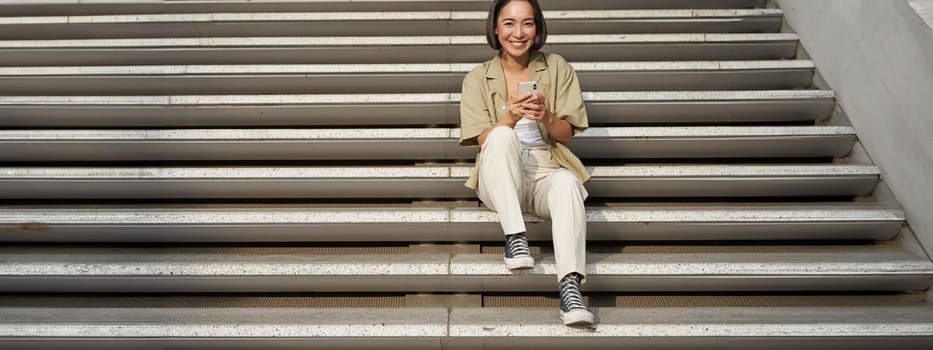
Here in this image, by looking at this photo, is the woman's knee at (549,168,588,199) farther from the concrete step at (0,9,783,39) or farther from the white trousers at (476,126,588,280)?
the concrete step at (0,9,783,39)

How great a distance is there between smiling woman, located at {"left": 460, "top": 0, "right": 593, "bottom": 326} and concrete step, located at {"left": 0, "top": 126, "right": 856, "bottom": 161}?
403mm

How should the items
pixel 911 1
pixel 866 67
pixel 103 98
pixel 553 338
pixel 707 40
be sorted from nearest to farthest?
pixel 553 338 → pixel 911 1 → pixel 866 67 → pixel 103 98 → pixel 707 40

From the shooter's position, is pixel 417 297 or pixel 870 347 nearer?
pixel 870 347

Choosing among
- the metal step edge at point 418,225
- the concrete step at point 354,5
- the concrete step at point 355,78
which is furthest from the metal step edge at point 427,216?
the concrete step at point 354,5

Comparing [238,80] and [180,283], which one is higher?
[238,80]

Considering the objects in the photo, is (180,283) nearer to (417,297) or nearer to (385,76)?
(417,297)

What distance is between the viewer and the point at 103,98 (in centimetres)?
284

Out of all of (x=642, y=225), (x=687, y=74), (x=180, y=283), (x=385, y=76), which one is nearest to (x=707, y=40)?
(x=687, y=74)

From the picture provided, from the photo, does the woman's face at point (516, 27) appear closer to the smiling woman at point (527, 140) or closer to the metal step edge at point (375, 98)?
the smiling woman at point (527, 140)

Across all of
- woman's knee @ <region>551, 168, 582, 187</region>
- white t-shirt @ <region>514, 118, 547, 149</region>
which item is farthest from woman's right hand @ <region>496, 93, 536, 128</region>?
woman's knee @ <region>551, 168, 582, 187</region>

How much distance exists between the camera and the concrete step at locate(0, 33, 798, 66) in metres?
3.14

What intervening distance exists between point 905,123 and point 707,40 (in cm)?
103

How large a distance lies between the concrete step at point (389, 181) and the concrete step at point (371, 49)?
0.81 meters

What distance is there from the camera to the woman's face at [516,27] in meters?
2.16
